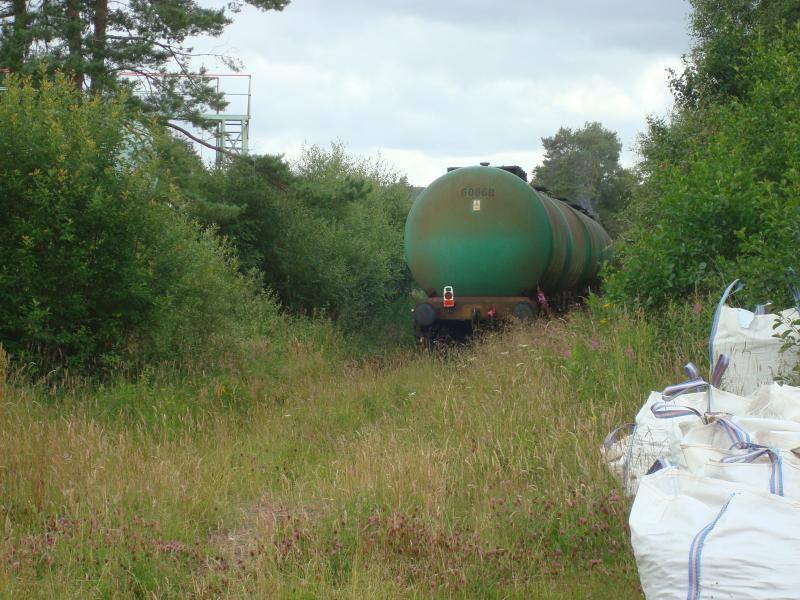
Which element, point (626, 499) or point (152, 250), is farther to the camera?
point (152, 250)

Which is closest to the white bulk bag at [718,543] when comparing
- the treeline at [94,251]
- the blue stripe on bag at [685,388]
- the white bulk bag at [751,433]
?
the white bulk bag at [751,433]

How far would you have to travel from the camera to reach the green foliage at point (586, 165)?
222 feet

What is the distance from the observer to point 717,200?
8594mm

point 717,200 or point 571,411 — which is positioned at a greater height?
point 717,200

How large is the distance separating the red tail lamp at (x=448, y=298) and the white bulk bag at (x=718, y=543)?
30.3ft

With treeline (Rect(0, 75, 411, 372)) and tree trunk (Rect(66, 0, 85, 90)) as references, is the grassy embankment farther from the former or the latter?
tree trunk (Rect(66, 0, 85, 90))

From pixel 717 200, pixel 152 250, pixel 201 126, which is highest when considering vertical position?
pixel 201 126

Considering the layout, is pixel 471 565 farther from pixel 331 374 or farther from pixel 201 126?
pixel 201 126

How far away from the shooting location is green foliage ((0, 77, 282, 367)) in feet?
31.0

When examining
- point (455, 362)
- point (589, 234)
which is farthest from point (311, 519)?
point (589, 234)

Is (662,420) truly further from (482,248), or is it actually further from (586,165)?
(586,165)

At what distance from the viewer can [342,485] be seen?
5738mm

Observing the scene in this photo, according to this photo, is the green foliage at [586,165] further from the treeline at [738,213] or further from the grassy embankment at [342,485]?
the grassy embankment at [342,485]

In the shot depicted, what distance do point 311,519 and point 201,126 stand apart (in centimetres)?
1372
